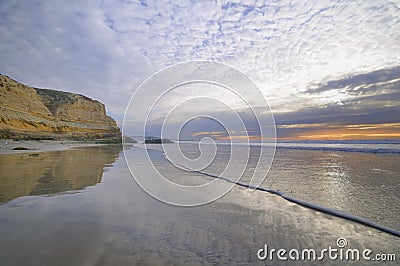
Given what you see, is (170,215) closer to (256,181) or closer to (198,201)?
(198,201)

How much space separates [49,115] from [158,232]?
151 ft

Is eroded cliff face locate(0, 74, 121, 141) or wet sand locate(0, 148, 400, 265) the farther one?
eroded cliff face locate(0, 74, 121, 141)

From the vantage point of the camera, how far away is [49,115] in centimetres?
3966

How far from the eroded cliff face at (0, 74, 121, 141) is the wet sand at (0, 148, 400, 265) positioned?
30552 mm

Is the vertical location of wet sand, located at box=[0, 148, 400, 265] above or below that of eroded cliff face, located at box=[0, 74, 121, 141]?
below

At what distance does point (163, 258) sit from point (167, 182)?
17.1 feet

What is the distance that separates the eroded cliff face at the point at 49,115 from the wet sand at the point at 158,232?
3055cm

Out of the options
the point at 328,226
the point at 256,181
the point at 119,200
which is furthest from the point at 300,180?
the point at 119,200

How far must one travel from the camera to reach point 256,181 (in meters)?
8.26

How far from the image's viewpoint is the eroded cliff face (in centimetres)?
2939

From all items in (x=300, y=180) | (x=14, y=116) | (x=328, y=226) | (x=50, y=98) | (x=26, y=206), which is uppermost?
(x=50, y=98)

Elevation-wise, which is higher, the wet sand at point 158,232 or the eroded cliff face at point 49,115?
the eroded cliff face at point 49,115

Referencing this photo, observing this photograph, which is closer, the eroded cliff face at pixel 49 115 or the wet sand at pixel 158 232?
the wet sand at pixel 158 232

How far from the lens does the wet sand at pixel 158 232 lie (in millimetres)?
2822
